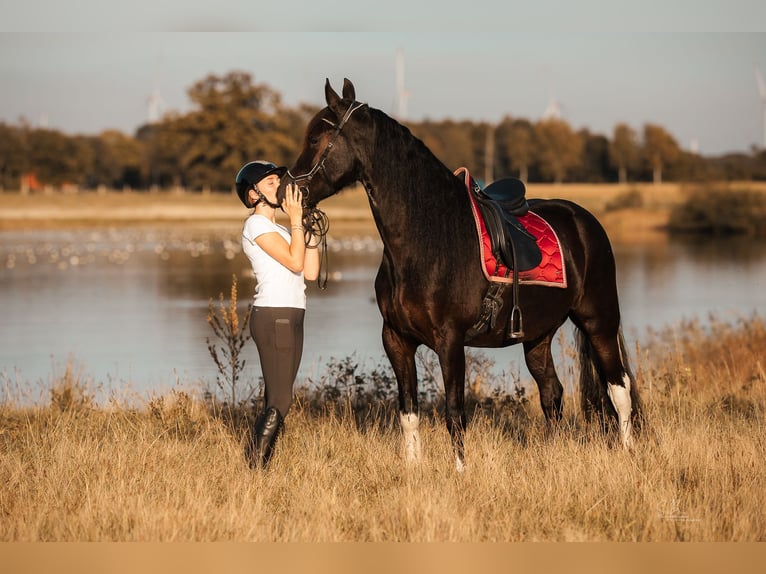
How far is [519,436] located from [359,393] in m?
1.82

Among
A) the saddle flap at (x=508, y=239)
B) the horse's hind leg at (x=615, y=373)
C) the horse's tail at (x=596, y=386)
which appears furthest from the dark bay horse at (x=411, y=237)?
the horse's tail at (x=596, y=386)

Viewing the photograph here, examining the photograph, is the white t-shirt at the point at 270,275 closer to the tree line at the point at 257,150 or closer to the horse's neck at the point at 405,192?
the horse's neck at the point at 405,192

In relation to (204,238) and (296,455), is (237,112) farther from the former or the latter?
(296,455)

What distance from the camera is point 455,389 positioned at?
564 centimetres

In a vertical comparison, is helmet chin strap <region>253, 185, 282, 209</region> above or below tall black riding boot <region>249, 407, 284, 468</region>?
above

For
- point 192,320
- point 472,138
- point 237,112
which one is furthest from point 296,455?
point 472,138

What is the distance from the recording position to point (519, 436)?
6891 mm

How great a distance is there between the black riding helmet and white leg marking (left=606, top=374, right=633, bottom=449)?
2.83 meters

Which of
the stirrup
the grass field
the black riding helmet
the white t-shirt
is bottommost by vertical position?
the grass field

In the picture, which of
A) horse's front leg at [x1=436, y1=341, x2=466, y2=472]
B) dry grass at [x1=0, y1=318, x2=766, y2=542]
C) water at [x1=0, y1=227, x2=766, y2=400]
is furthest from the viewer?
water at [x1=0, y1=227, x2=766, y2=400]

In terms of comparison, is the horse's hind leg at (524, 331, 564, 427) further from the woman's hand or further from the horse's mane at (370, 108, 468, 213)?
A: the woman's hand

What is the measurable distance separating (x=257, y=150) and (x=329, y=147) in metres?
70.0

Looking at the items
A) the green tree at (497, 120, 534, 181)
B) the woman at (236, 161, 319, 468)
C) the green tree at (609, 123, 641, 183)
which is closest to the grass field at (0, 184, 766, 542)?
the woman at (236, 161, 319, 468)

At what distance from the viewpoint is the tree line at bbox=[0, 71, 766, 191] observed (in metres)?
74.5
